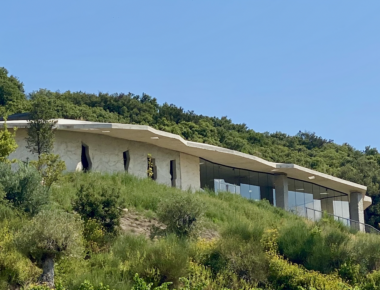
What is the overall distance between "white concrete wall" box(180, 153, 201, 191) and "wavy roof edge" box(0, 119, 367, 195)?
0.38 metres

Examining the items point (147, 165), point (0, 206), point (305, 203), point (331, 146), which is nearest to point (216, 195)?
point (147, 165)

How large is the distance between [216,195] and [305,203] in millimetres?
9874

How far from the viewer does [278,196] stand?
36594mm

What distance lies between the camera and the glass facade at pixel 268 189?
35156 millimetres

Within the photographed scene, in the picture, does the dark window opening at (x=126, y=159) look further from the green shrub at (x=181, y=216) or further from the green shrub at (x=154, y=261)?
the green shrub at (x=154, y=261)

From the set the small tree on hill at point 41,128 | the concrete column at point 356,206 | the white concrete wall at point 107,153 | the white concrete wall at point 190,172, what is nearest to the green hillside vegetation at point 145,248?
the small tree on hill at point 41,128

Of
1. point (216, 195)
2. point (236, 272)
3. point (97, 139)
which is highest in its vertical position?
point (97, 139)

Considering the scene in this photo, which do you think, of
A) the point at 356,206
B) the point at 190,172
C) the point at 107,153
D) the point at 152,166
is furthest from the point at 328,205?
the point at 107,153

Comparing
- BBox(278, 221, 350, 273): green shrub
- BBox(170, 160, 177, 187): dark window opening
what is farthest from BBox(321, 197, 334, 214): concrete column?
BBox(278, 221, 350, 273): green shrub

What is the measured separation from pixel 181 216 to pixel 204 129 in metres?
37.7

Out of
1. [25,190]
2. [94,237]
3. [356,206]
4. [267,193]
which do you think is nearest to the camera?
[94,237]

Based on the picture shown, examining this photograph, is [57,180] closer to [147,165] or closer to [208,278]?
[208,278]

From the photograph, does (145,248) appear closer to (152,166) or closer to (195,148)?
(152,166)

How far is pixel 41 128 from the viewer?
82.4ft
